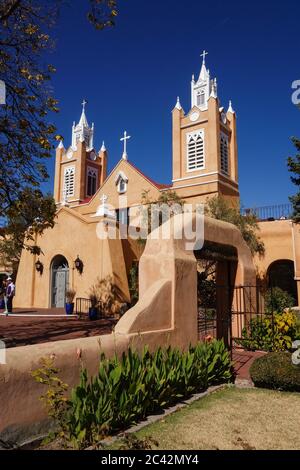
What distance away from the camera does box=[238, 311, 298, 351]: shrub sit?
10.6m

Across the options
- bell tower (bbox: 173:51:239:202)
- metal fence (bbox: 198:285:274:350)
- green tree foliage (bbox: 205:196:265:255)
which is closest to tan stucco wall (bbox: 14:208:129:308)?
green tree foliage (bbox: 205:196:265:255)

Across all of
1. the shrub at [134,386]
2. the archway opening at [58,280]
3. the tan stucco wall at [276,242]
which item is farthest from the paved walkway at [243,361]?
the tan stucco wall at [276,242]

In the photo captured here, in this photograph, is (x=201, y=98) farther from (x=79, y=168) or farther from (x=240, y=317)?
(x=240, y=317)

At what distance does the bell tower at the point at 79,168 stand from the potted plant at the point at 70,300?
74.0ft

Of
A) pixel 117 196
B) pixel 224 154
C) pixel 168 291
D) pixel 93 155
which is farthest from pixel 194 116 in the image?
pixel 168 291

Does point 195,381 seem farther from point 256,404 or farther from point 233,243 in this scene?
point 233,243

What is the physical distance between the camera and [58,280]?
21.5 m

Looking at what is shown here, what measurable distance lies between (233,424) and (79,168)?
3918cm

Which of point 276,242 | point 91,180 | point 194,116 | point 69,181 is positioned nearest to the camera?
point 276,242

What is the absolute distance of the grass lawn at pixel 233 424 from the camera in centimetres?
528

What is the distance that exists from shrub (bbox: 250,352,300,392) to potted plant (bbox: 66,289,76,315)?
1177 centimetres

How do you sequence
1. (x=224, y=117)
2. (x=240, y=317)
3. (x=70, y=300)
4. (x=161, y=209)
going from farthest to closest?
1. (x=224, y=117)
2. (x=161, y=209)
3. (x=70, y=300)
4. (x=240, y=317)
